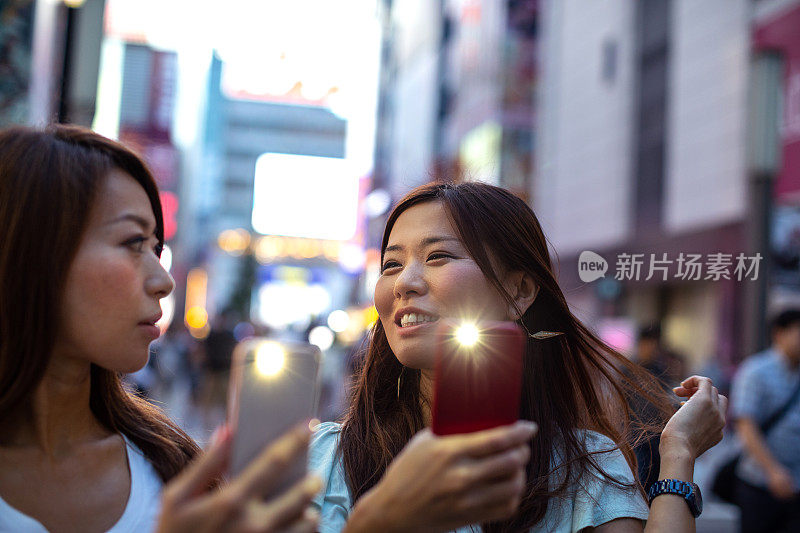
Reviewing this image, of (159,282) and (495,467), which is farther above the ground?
(159,282)

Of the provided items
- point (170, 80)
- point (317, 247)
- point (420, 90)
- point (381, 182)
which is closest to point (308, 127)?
point (317, 247)

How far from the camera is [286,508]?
1127mm

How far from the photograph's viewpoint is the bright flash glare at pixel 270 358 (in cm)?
119

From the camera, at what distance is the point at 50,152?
5.58 ft

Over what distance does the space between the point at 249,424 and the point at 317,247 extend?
87.8 m

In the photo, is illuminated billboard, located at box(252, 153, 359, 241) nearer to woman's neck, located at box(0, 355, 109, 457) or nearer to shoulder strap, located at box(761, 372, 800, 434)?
shoulder strap, located at box(761, 372, 800, 434)

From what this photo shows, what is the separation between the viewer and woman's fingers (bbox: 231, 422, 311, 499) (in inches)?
43.5

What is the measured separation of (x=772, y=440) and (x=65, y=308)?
429cm

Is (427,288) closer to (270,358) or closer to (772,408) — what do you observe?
(270,358)

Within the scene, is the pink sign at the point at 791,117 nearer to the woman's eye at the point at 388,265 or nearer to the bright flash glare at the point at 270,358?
the woman's eye at the point at 388,265
